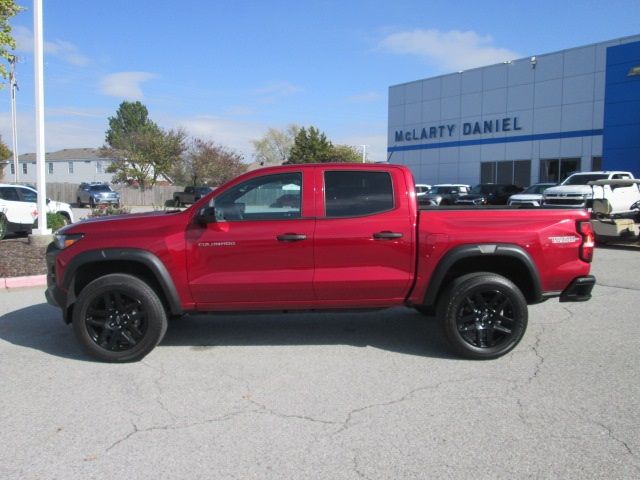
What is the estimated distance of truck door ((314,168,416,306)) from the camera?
502cm

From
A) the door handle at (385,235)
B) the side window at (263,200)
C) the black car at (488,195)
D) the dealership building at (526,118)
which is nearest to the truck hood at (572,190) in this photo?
the black car at (488,195)

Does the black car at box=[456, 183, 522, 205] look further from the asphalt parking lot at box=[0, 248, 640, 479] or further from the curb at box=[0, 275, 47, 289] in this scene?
the curb at box=[0, 275, 47, 289]

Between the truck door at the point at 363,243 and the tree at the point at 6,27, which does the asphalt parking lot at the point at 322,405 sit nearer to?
the truck door at the point at 363,243

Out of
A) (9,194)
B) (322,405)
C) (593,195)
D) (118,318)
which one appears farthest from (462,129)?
(322,405)

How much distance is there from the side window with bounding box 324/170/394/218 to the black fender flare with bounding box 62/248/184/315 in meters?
1.57

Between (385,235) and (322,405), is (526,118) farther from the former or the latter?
(322,405)

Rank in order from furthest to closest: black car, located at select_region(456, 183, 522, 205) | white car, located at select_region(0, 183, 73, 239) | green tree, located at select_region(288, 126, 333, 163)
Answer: green tree, located at select_region(288, 126, 333, 163) → black car, located at select_region(456, 183, 522, 205) → white car, located at select_region(0, 183, 73, 239)

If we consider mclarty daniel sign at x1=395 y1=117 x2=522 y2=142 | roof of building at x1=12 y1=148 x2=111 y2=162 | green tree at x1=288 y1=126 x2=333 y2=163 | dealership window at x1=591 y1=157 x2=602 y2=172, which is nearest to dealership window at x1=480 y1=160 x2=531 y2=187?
mclarty daniel sign at x1=395 y1=117 x2=522 y2=142

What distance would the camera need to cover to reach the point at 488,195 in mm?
27203

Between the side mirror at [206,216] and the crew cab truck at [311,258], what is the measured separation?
0.01 m

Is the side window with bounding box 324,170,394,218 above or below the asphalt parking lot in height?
above

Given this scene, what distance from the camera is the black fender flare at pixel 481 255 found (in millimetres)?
4992

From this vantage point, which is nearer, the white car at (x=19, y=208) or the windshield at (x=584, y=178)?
the white car at (x=19, y=208)

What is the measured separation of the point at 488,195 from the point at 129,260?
24.4 meters
